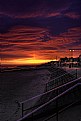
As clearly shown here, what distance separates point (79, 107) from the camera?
10.4 m

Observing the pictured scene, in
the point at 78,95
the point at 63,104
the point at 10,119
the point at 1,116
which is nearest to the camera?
the point at 63,104

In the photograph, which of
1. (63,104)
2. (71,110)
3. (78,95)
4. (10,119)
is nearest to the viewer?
(71,110)

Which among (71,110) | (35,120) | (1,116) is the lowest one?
(1,116)

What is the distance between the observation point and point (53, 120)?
32.1ft

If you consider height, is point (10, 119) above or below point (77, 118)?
below

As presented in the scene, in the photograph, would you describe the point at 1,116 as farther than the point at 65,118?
Yes

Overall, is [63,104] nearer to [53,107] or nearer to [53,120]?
[53,107]

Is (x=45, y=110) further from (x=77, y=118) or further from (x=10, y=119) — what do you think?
(x=10, y=119)

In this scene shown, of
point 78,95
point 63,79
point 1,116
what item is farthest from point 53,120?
point 1,116

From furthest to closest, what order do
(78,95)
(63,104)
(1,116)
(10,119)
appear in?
(1,116) < (10,119) < (78,95) < (63,104)

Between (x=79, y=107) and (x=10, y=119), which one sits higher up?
(x=79, y=107)

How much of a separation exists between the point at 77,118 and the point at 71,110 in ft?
2.78

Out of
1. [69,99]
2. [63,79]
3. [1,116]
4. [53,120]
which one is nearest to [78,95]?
[69,99]

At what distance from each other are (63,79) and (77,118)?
11.3 m
